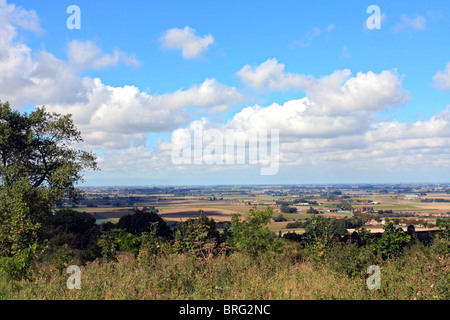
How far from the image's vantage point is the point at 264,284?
778 cm

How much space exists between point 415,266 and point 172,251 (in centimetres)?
820

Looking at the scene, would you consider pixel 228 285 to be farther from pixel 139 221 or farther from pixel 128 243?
pixel 139 221

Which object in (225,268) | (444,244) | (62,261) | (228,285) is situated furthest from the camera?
(444,244)

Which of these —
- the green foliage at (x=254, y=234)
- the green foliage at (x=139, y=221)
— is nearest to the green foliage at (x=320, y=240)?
the green foliage at (x=254, y=234)

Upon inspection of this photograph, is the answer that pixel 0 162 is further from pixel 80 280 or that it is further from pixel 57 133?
pixel 80 280

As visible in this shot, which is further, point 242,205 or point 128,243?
point 242,205

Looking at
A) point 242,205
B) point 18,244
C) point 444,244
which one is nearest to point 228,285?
point 18,244

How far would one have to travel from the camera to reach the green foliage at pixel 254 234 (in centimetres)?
1323

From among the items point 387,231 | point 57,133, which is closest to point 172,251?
point 387,231

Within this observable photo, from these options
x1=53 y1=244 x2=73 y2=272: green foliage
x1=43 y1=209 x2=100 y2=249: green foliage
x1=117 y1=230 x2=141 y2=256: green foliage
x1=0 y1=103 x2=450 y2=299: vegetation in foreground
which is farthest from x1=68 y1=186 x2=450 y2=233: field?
x1=53 y1=244 x2=73 y2=272: green foliage

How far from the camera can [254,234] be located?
1354 centimetres

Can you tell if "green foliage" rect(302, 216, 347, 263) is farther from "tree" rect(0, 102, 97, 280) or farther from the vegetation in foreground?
"tree" rect(0, 102, 97, 280)

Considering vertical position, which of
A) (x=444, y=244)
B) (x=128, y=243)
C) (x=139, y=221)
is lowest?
(x=139, y=221)
